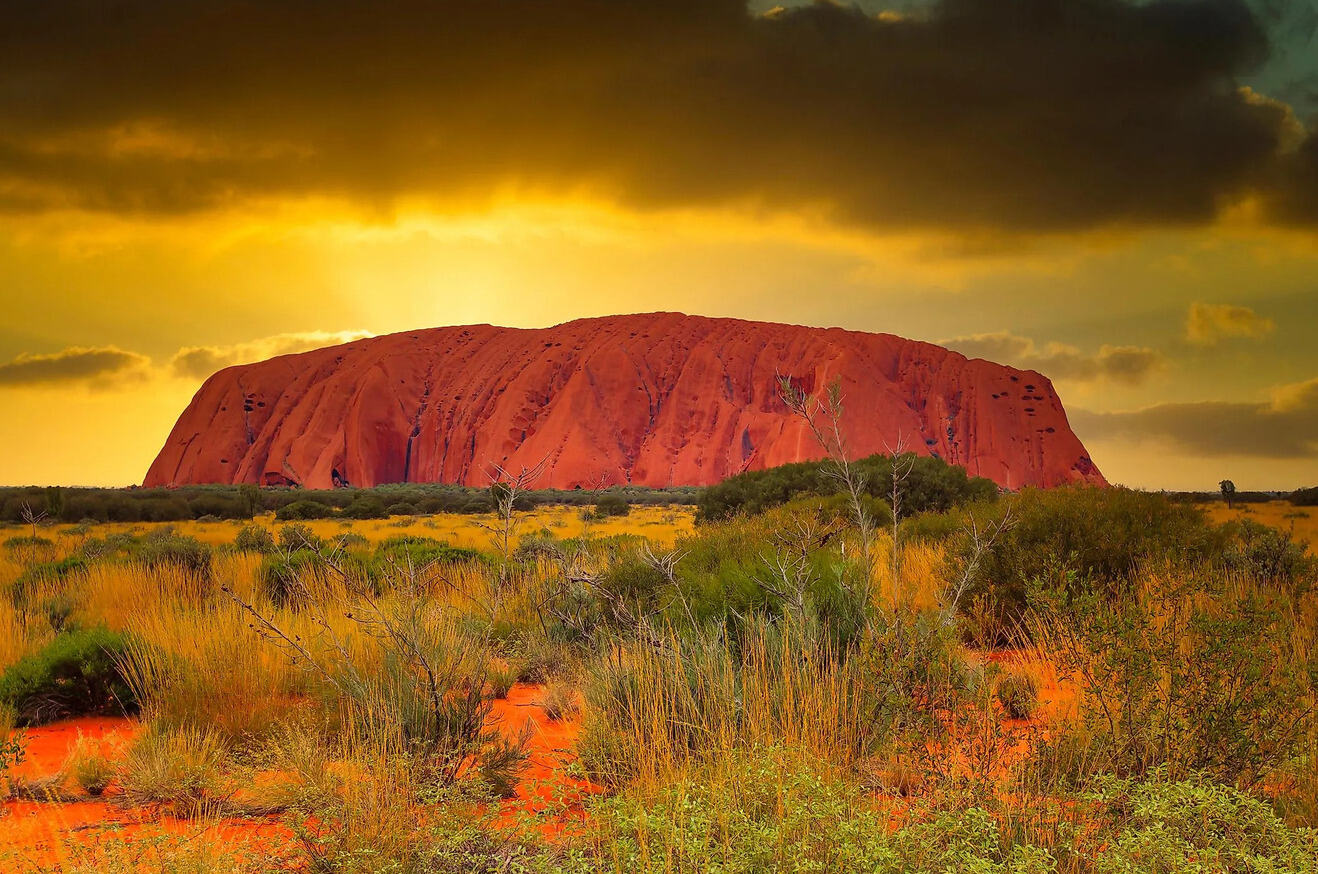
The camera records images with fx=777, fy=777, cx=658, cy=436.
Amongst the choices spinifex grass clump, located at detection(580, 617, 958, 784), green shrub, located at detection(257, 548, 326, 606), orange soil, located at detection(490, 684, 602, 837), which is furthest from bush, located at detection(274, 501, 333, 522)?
spinifex grass clump, located at detection(580, 617, 958, 784)

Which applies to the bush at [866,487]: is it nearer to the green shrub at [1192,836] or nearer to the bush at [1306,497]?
the green shrub at [1192,836]

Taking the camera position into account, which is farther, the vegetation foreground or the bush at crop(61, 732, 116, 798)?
the bush at crop(61, 732, 116, 798)

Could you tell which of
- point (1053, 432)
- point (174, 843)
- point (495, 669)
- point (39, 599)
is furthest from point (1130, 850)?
point (1053, 432)

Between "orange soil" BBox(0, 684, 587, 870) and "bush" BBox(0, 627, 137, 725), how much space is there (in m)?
0.51

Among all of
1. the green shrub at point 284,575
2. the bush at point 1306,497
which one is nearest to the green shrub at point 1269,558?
the green shrub at point 284,575

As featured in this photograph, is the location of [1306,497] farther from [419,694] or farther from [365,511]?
[419,694]

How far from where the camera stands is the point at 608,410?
76.8 meters

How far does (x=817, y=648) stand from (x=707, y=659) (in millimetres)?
718

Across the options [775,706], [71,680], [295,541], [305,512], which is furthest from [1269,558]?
[305,512]

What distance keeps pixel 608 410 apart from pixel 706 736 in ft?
238

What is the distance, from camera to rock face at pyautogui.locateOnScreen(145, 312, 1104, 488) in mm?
73000

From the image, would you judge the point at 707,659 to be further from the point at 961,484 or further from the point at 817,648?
the point at 961,484

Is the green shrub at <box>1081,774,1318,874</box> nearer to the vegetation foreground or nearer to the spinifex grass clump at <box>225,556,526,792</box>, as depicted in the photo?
the vegetation foreground

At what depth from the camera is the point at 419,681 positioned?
523 cm
